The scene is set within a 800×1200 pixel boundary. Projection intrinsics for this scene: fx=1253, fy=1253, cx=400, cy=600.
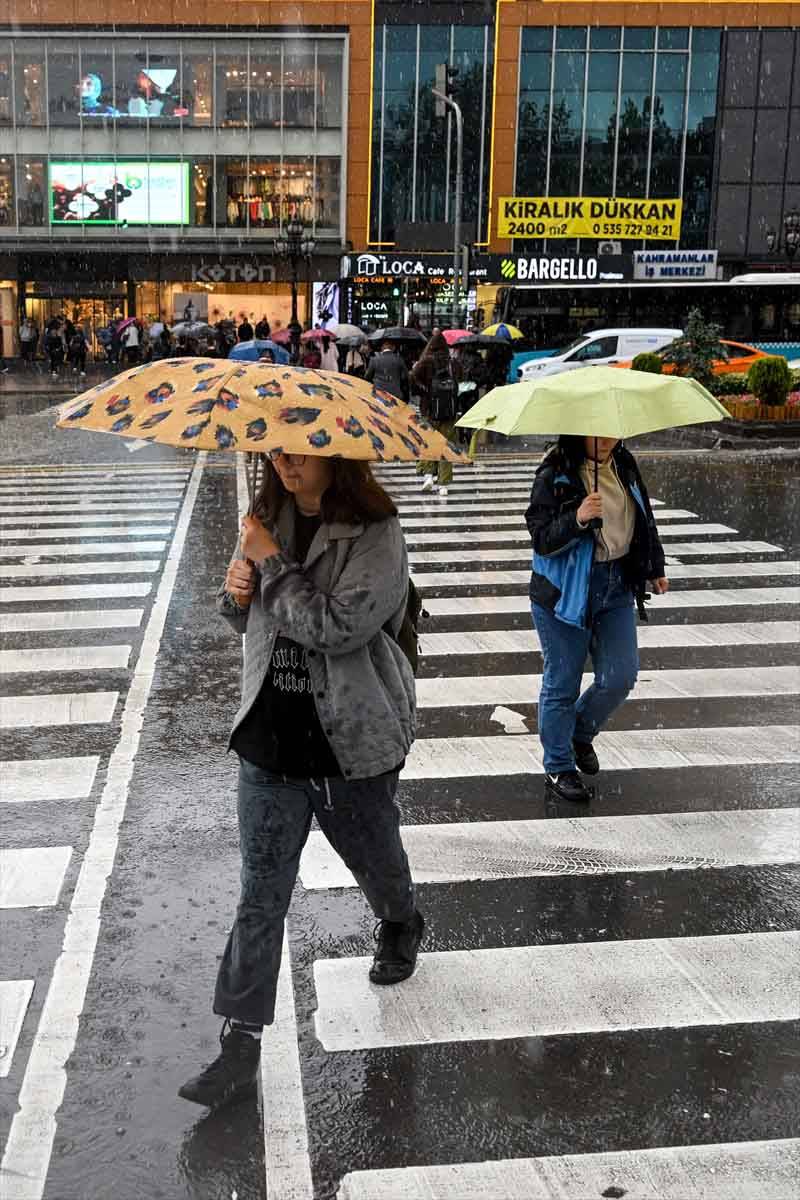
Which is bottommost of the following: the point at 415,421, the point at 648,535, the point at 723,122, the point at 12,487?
the point at 12,487

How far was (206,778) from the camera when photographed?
245 inches

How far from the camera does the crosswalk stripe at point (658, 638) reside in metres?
8.76

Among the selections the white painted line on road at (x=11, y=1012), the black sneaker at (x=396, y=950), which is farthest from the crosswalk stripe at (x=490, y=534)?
the white painted line on road at (x=11, y=1012)

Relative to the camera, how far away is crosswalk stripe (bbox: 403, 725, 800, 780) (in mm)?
6469

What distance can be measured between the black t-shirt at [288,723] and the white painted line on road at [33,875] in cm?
171

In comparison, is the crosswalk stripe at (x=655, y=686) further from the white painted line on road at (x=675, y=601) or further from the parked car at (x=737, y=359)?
the parked car at (x=737, y=359)

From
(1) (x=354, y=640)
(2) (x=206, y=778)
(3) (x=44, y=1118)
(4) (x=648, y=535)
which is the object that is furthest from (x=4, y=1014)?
(4) (x=648, y=535)

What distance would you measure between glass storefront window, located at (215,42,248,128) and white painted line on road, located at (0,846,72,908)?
50.5 metres

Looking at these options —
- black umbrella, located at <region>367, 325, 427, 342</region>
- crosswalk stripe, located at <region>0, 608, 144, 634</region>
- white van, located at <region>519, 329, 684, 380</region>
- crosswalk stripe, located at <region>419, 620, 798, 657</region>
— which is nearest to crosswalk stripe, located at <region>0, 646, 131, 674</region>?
crosswalk stripe, located at <region>0, 608, 144, 634</region>

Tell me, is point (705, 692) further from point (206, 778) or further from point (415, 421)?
point (415, 421)

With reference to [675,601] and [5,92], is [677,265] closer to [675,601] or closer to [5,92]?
→ [5,92]

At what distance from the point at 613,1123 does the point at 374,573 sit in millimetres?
1710

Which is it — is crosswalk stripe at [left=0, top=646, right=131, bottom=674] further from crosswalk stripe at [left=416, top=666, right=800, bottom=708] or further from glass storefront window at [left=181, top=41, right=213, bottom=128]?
glass storefront window at [left=181, top=41, right=213, bottom=128]

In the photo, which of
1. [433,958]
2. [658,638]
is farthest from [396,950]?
[658,638]
